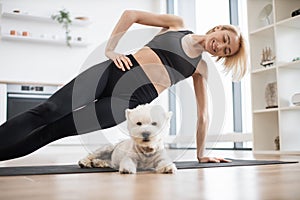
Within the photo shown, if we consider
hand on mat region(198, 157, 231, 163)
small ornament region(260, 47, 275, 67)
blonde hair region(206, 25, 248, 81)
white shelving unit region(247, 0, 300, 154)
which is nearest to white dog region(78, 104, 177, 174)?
hand on mat region(198, 157, 231, 163)

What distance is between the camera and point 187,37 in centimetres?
190

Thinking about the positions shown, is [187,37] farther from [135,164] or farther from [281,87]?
[281,87]

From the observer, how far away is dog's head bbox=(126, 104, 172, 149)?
4.62 ft

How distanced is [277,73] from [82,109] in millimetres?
2127

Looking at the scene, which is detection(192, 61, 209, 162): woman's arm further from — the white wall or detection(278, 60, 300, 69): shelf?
the white wall

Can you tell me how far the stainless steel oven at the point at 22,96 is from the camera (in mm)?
4715

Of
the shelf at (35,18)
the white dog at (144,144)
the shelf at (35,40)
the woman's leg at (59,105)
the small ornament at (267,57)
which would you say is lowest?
the white dog at (144,144)

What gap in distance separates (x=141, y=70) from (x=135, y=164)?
1.49ft

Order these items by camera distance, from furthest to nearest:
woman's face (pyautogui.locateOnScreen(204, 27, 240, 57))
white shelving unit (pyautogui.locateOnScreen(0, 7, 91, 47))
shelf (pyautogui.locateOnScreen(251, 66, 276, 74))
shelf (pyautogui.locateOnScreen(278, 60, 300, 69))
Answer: white shelving unit (pyautogui.locateOnScreen(0, 7, 91, 47)) → shelf (pyautogui.locateOnScreen(251, 66, 276, 74)) → shelf (pyautogui.locateOnScreen(278, 60, 300, 69)) → woman's face (pyautogui.locateOnScreen(204, 27, 240, 57))

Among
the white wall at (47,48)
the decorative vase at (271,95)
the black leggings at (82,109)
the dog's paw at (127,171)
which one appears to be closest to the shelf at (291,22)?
the decorative vase at (271,95)

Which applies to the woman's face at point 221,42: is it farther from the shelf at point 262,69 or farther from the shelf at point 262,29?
the shelf at point 262,29

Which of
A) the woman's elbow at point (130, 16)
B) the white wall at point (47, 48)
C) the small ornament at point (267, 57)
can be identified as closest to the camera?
the woman's elbow at point (130, 16)

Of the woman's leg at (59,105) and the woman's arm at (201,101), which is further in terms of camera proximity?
the woman's arm at (201,101)

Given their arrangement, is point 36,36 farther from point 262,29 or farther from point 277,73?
point 277,73
